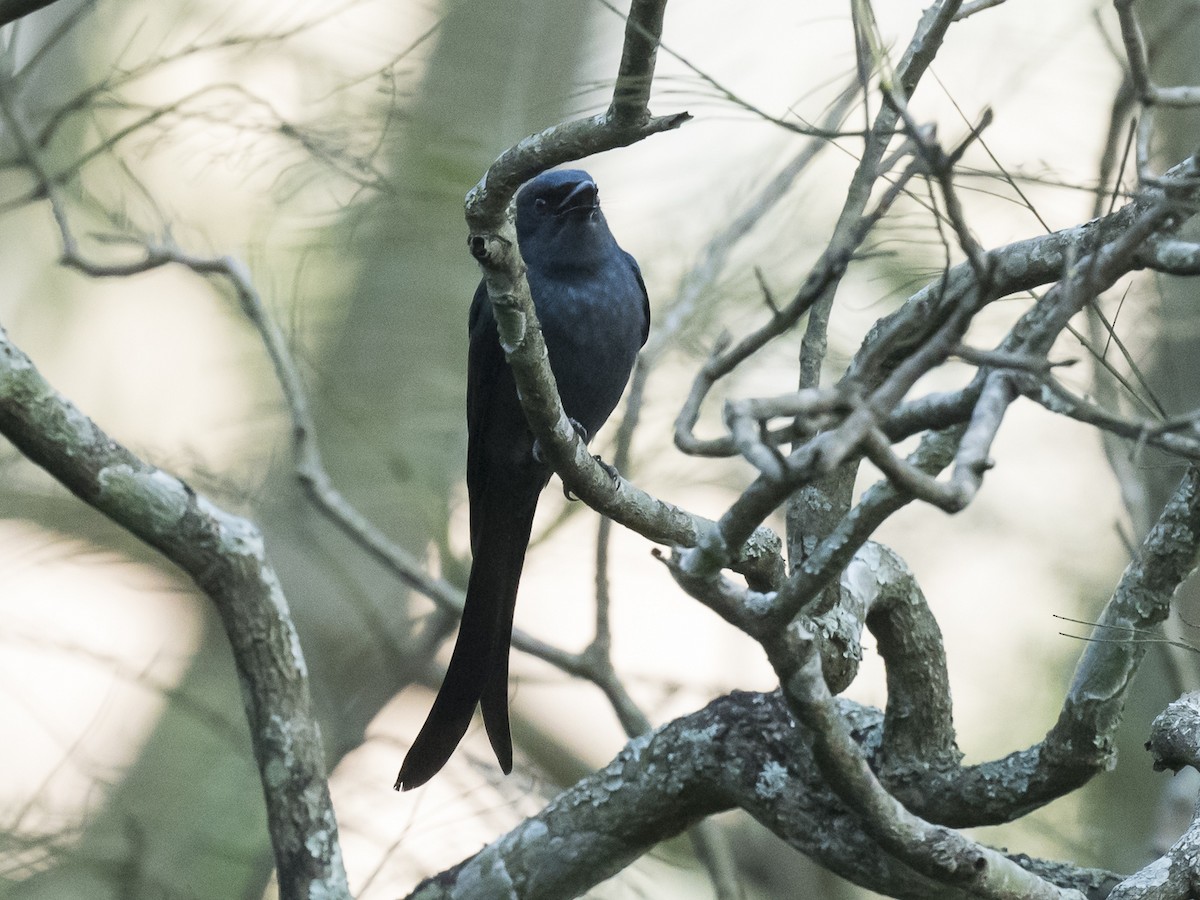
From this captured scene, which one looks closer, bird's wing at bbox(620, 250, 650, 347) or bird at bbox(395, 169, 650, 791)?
bird at bbox(395, 169, 650, 791)

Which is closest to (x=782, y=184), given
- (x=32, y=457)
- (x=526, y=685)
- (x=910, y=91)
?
(x=910, y=91)

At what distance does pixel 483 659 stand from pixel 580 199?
110 cm

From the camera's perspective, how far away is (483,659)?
2.90 metres

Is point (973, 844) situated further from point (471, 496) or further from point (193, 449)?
point (193, 449)

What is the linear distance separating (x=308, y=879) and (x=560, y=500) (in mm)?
1797

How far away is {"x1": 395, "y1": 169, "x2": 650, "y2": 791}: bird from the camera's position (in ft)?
9.31

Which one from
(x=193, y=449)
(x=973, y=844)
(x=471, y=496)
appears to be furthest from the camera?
(x=193, y=449)

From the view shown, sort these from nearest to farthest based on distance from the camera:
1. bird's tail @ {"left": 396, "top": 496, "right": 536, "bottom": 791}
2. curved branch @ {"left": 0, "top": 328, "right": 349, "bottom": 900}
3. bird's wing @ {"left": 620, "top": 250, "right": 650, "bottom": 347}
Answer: curved branch @ {"left": 0, "top": 328, "right": 349, "bottom": 900} → bird's tail @ {"left": 396, "top": 496, "right": 536, "bottom": 791} → bird's wing @ {"left": 620, "top": 250, "right": 650, "bottom": 347}

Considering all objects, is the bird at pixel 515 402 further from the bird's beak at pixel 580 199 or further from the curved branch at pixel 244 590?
the curved branch at pixel 244 590

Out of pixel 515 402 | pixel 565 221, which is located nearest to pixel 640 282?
pixel 565 221

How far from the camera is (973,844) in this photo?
1934mm

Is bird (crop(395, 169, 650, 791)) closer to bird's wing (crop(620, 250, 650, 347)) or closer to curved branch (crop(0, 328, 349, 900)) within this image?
bird's wing (crop(620, 250, 650, 347))

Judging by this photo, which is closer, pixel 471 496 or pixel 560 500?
pixel 471 496

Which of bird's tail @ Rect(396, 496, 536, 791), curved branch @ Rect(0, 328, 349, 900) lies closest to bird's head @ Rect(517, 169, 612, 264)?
bird's tail @ Rect(396, 496, 536, 791)
